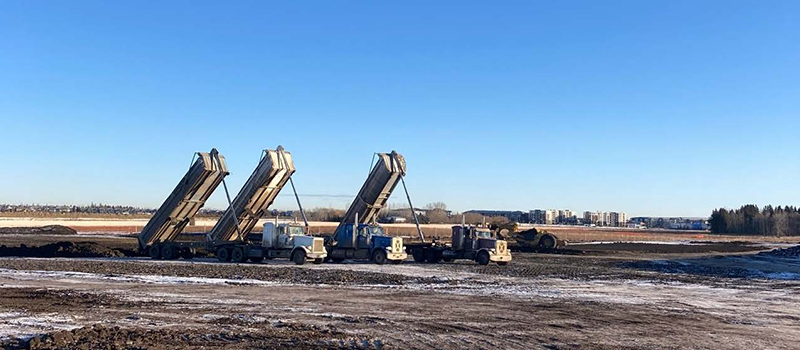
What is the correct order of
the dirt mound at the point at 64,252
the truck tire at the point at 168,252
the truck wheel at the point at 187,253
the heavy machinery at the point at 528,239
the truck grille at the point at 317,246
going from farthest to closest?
the heavy machinery at the point at 528,239
the dirt mound at the point at 64,252
the truck wheel at the point at 187,253
the truck tire at the point at 168,252
the truck grille at the point at 317,246

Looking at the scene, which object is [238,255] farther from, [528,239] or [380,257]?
[528,239]

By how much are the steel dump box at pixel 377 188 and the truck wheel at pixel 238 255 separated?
4.00 m

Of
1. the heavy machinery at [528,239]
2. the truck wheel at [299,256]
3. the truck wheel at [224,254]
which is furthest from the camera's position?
the heavy machinery at [528,239]

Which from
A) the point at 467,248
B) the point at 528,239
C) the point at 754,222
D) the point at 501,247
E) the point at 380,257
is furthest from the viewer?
the point at 754,222

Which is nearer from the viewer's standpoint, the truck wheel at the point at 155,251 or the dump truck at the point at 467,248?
the dump truck at the point at 467,248

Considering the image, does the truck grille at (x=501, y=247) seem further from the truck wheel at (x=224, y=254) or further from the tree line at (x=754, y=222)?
the tree line at (x=754, y=222)

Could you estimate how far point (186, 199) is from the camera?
3188 centimetres

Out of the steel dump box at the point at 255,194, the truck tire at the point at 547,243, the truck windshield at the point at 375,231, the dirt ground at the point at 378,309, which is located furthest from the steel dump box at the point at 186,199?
the truck tire at the point at 547,243

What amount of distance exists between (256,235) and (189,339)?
22179mm

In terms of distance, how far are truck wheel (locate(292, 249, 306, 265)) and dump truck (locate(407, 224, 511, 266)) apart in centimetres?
637

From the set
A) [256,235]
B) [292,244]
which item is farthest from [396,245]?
[256,235]

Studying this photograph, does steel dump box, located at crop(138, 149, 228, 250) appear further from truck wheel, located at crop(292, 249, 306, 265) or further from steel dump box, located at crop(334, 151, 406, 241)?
steel dump box, located at crop(334, 151, 406, 241)

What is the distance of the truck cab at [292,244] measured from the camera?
101ft

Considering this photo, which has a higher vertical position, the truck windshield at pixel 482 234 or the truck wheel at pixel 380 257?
the truck windshield at pixel 482 234
